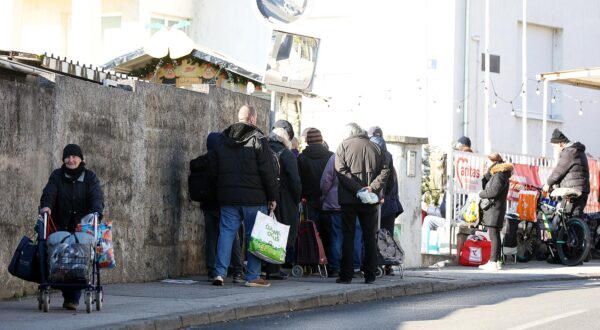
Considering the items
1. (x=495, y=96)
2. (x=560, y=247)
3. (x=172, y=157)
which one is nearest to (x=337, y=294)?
(x=172, y=157)

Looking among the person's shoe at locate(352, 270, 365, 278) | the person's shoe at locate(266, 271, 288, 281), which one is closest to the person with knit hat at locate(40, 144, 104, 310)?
the person's shoe at locate(266, 271, 288, 281)

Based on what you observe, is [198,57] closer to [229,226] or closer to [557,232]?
[557,232]

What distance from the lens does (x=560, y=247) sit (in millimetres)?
23031

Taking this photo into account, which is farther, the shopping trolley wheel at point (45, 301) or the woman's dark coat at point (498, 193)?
the woman's dark coat at point (498, 193)

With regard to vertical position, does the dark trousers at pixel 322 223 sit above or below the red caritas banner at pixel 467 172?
below

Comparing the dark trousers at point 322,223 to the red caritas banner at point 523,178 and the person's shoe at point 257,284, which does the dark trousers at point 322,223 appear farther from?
the red caritas banner at point 523,178

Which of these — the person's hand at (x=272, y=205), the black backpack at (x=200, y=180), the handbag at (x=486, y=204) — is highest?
the black backpack at (x=200, y=180)

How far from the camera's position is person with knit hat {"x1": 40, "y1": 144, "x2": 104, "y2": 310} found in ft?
43.9

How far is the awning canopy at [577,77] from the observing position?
2384 centimetres

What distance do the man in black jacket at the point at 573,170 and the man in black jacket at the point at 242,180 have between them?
26.9ft

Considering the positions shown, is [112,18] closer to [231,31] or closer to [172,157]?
[231,31]

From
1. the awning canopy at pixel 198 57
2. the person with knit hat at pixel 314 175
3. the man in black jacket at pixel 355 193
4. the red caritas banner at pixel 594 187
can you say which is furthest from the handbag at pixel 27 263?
the red caritas banner at pixel 594 187

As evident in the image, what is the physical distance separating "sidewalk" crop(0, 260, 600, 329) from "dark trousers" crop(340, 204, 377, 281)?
0.67 ft

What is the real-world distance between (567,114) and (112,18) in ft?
39.6
